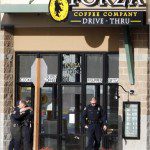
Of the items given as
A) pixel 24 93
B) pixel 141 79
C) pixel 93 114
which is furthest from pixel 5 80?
pixel 141 79

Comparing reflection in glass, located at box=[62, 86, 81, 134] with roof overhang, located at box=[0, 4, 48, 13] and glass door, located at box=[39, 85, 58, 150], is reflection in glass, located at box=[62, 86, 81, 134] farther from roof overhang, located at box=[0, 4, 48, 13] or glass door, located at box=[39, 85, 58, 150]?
roof overhang, located at box=[0, 4, 48, 13]

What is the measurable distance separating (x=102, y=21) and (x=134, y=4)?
0.99m

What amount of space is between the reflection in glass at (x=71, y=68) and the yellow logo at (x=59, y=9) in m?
1.92

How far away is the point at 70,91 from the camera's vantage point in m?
19.2

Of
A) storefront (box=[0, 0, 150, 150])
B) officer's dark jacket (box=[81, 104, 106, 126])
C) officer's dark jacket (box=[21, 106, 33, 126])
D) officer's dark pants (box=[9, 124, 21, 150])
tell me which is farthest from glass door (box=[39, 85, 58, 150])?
officer's dark jacket (box=[21, 106, 33, 126])

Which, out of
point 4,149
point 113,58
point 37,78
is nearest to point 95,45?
point 113,58

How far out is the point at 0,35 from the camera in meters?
19.1

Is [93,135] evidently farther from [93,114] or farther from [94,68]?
[94,68]

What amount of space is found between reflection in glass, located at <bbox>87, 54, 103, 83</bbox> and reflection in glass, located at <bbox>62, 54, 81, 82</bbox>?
311 mm

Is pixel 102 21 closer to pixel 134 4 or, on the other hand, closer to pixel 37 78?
pixel 134 4

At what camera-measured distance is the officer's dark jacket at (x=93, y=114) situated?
18.2 m

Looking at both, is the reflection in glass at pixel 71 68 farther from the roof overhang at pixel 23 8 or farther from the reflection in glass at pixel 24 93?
the roof overhang at pixel 23 8

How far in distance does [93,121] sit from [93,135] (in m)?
0.41

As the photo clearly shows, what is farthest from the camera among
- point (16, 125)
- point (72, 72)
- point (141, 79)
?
point (72, 72)
